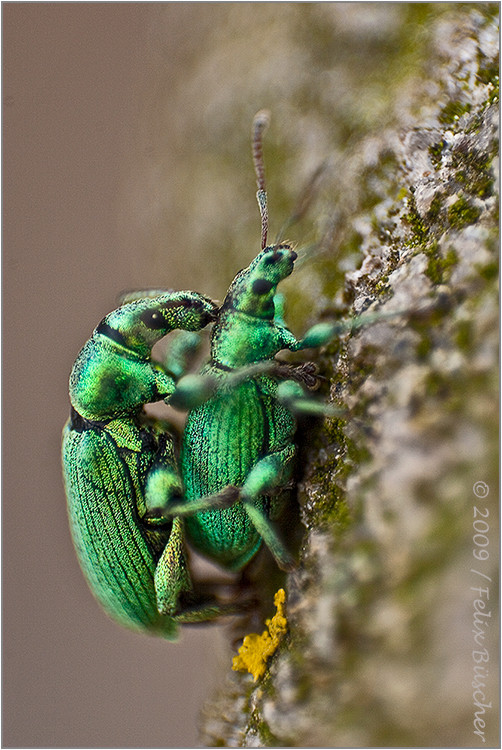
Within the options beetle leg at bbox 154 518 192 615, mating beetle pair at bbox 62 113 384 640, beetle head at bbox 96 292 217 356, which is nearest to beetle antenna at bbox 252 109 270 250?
mating beetle pair at bbox 62 113 384 640

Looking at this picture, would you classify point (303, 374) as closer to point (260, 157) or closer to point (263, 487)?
point (263, 487)

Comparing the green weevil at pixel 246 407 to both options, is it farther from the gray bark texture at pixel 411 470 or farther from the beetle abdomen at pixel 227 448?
the gray bark texture at pixel 411 470

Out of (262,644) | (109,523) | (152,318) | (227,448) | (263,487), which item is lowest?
(262,644)

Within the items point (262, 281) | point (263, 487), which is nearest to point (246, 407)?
point (263, 487)

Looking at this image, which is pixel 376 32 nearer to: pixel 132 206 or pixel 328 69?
pixel 328 69

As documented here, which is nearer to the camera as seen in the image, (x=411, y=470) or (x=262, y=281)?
(x=411, y=470)

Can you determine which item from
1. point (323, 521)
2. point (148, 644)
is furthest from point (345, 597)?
point (148, 644)
